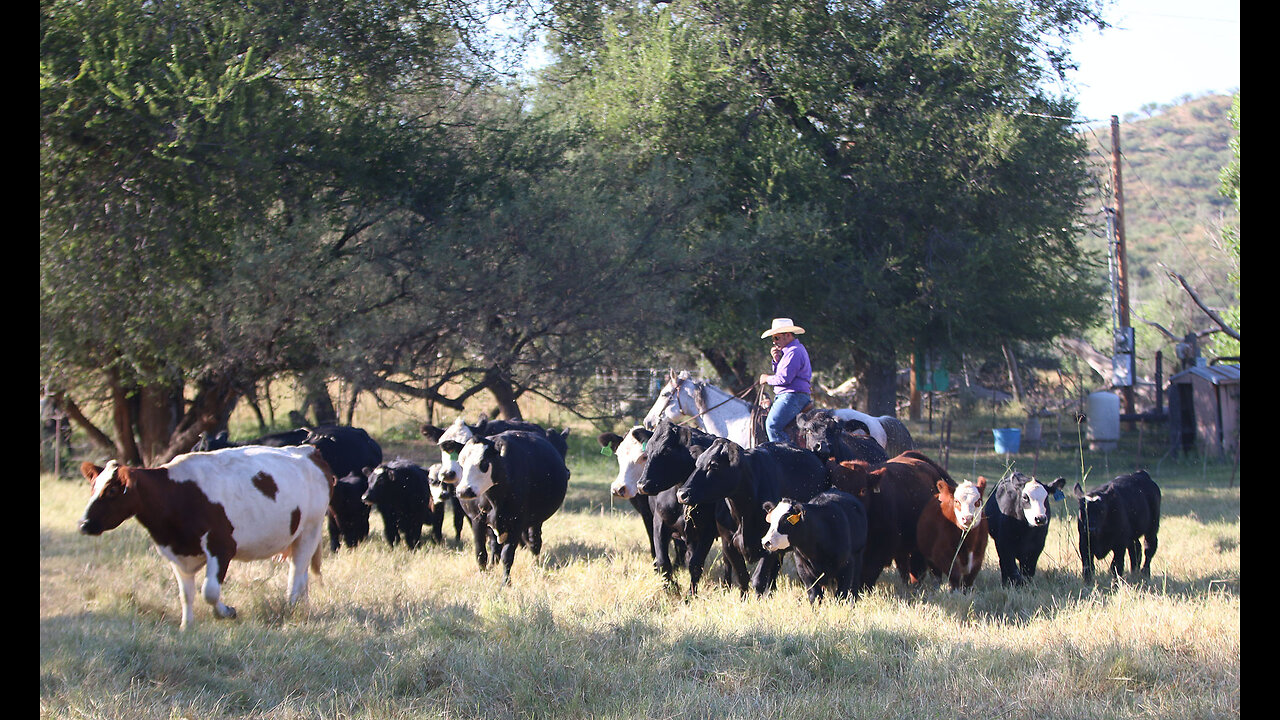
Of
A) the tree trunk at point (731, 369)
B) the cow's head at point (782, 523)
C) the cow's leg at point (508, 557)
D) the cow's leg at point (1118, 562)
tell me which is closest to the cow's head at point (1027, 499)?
the cow's leg at point (1118, 562)

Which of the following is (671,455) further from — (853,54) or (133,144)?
(853,54)

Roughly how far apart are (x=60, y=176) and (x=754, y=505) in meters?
9.18

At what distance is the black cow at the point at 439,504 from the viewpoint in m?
9.22

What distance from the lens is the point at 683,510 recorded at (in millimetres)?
8594

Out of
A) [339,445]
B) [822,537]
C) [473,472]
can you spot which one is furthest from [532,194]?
[822,537]

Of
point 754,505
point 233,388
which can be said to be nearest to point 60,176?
point 233,388

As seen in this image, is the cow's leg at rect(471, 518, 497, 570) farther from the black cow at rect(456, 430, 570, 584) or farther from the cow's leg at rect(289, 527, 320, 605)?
the cow's leg at rect(289, 527, 320, 605)

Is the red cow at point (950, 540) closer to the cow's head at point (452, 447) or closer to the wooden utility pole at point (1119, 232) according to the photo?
the cow's head at point (452, 447)

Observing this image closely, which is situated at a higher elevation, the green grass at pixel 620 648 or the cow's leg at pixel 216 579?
the cow's leg at pixel 216 579

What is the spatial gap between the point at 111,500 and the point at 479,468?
307 cm

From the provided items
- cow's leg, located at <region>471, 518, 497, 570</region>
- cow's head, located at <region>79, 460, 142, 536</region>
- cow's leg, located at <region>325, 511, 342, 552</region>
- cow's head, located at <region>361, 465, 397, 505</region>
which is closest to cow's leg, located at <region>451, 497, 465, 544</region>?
cow's head, located at <region>361, 465, 397, 505</region>

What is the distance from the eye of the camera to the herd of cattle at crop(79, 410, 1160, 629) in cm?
713

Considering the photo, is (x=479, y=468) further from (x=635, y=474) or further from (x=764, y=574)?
(x=764, y=574)

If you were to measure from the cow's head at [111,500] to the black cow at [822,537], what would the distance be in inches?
167
